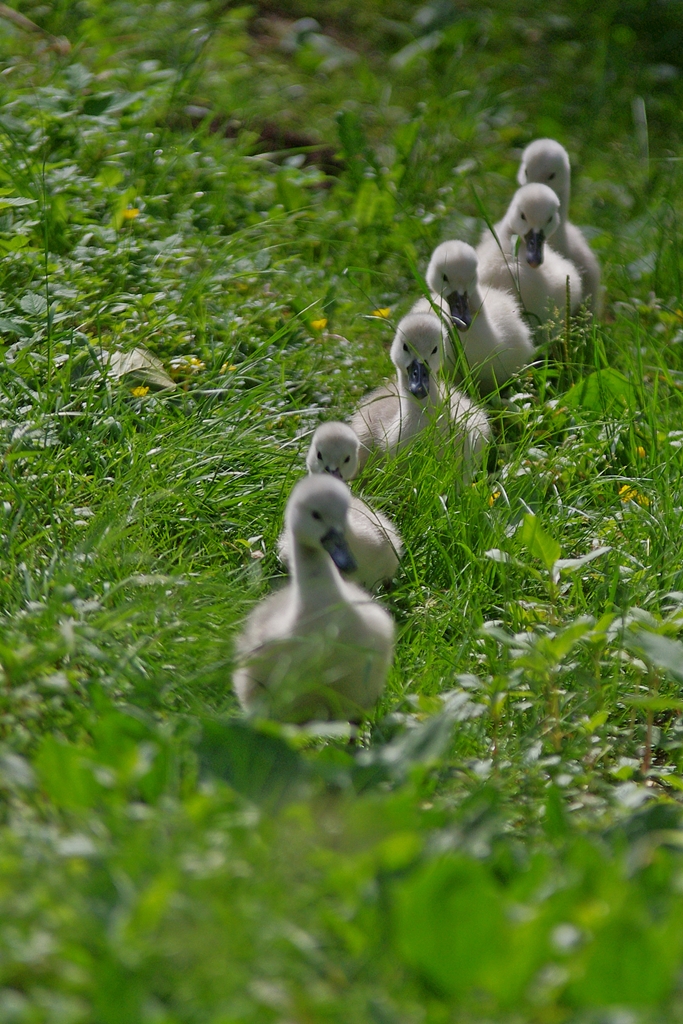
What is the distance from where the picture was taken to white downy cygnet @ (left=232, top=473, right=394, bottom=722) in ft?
8.58

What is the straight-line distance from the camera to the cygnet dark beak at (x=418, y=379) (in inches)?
153

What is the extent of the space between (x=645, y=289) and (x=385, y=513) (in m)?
2.47

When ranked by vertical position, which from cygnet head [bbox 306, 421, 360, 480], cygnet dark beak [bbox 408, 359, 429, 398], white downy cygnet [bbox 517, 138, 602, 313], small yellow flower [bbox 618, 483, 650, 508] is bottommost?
small yellow flower [bbox 618, 483, 650, 508]

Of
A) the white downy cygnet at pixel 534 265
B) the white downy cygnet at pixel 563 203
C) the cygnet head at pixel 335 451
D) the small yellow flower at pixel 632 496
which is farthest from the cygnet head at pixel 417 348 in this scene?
the white downy cygnet at pixel 563 203

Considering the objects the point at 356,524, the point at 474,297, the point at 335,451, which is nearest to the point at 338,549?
the point at 356,524

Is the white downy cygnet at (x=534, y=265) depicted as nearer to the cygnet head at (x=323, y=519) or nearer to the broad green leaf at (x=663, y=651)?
the cygnet head at (x=323, y=519)

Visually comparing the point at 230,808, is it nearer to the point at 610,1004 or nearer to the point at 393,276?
the point at 610,1004

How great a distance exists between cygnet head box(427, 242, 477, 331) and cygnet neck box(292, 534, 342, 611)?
1759 millimetres

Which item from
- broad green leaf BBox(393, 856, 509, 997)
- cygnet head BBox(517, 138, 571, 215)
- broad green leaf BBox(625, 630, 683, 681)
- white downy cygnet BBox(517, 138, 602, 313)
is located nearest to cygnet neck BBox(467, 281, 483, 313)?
white downy cygnet BBox(517, 138, 602, 313)

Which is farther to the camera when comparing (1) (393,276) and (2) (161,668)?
(1) (393,276)

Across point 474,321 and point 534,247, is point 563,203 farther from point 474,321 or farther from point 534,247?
point 474,321

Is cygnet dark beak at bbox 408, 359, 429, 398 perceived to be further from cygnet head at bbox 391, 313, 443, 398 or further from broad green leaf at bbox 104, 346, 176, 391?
broad green leaf at bbox 104, 346, 176, 391

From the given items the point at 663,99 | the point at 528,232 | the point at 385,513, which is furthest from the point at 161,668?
the point at 663,99

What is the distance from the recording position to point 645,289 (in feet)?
18.0
